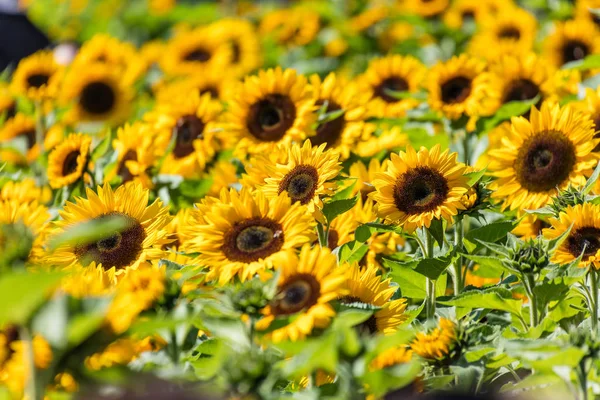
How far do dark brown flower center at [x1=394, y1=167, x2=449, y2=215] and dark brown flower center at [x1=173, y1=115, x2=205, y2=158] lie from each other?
1.11 metres

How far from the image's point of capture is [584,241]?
6.21ft

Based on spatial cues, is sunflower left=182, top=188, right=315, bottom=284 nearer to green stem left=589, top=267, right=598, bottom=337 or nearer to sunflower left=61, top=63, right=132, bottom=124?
green stem left=589, top=267, right=598, bottom=337

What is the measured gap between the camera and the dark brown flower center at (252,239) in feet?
6.06

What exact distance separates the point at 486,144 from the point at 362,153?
17.0 inches

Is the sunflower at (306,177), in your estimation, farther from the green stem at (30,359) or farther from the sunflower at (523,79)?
the sunflower at (523,79)

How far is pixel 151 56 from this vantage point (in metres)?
4.65

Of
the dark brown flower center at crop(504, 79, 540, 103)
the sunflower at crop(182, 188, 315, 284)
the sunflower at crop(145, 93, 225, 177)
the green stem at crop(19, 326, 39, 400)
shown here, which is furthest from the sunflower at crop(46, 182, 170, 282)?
the dark brown flower center at crop(504, 79, 540, 103)

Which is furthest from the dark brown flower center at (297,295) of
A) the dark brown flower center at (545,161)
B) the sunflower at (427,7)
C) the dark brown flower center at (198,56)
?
the sunflower at (427,7)

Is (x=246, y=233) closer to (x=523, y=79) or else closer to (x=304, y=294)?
(x=304, y=294)

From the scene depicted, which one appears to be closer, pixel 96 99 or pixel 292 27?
pixel 96 99

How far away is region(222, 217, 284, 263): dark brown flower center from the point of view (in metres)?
1.85

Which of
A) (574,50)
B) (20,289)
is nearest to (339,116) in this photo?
(574,50)

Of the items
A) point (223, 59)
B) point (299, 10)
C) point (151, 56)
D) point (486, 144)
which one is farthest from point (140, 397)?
point (299, 10)

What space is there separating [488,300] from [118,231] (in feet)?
2.83
